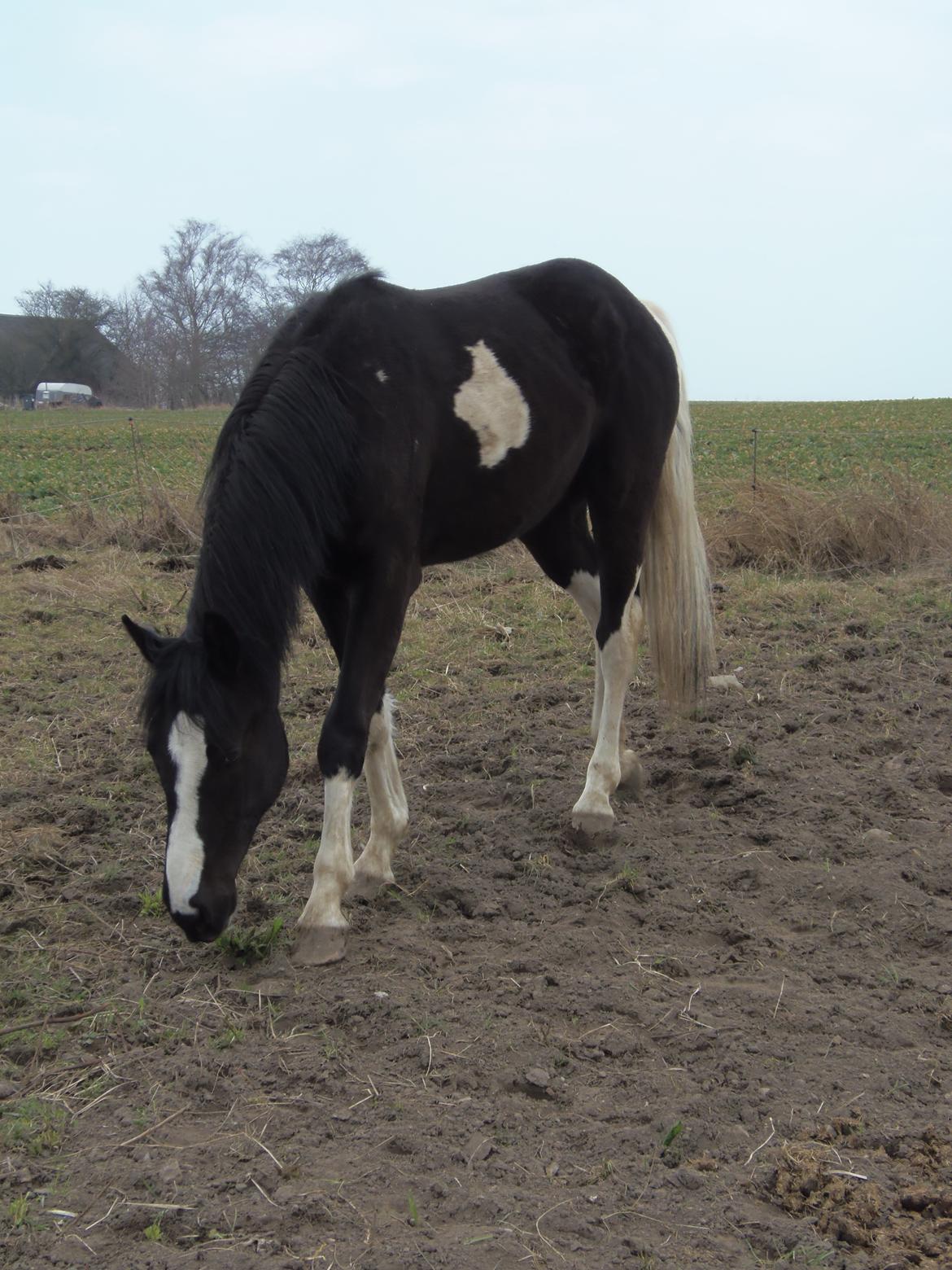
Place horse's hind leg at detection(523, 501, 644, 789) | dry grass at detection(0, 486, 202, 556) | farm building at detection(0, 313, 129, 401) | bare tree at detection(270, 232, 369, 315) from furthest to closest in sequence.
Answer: farm building at detection(0, 313, 129, 401), bare tree at detection(270, 232, 369, 315), dry grass at detection(0, 486, 202, 556), horse's hind leg at detection(523, 501, 644, 789)

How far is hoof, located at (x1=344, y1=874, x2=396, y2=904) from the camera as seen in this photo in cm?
360

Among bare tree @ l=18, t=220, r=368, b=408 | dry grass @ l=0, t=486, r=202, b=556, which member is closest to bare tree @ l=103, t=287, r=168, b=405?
bare tree @ l=18, t=220, r=368, b=408

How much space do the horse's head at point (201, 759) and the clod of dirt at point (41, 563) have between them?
6.43 meters

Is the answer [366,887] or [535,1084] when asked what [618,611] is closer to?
[366,887]

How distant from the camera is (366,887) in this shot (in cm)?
363

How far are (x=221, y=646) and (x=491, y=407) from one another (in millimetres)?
1509

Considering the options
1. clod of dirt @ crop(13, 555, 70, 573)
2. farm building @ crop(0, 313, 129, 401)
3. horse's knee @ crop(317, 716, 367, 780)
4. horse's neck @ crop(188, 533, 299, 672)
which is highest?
farm building @ crop(0, 313, 129, 401)

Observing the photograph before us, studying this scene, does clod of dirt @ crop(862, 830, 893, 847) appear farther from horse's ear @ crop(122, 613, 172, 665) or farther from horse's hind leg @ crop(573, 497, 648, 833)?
horse's ear @ crop(122, 613, 172, 665)

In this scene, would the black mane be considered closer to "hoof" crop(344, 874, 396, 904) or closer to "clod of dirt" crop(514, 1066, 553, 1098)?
"hoof" crop(344, 874, 396, 904)

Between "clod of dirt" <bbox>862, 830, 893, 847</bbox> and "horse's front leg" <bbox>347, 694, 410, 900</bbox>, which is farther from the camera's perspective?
"clod of dirt" <bbox>862, 830, 893, 847</bbox>

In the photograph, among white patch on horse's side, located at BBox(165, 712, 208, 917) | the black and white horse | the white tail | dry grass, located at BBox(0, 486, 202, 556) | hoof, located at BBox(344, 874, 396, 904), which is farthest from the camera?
dry grass, located at BBox(0, 486, 202, 556)

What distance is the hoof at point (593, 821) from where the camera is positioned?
406cm

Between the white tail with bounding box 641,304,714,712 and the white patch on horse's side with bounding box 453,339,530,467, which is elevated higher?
the white patch on horse's side with bounding box 453,339,530,467

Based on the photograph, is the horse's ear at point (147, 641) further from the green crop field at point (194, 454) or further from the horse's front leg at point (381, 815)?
the green crop field at point (194, 454)
